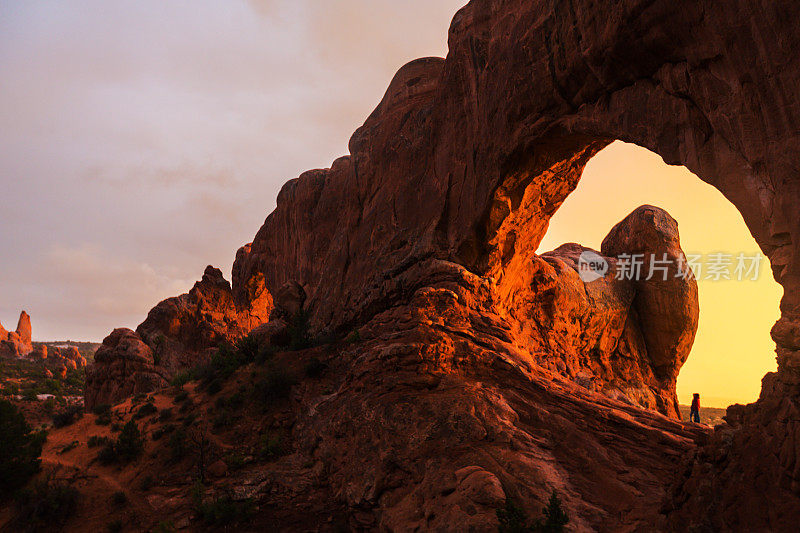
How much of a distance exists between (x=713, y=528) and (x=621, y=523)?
2.03 metres

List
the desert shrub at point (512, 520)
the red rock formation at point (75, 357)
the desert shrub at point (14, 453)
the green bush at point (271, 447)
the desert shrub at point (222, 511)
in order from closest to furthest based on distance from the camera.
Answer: the desert shrub at point (512, 520), the desert shrub at point (222, 511), the desert shrub at point (14, 453), the green bush at point (271, 447), the red rock formation at point (75, 357)

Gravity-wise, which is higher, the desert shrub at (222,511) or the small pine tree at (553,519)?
the small pine tree at (553,519)

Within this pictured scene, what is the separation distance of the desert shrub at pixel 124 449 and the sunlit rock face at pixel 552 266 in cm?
825

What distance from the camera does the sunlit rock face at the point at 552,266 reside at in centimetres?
736

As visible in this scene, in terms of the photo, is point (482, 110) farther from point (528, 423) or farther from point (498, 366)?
point (528, 423)

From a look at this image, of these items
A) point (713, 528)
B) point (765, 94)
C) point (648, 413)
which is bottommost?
point (713, 528)

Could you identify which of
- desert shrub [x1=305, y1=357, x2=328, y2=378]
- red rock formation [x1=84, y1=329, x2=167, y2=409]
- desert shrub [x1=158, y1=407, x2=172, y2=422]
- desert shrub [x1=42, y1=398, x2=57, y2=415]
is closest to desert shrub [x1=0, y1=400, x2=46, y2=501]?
desert shrub [x1=158, y1=407, x2=172, y2=422]

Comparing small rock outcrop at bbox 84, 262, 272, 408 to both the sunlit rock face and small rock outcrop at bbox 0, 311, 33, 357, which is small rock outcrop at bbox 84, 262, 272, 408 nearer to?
the sunlit rock face

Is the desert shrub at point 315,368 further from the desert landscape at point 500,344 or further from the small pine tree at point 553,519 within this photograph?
the small pine tree at point 553,519

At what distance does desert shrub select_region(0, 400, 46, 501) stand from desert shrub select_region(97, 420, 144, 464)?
2.16 meters

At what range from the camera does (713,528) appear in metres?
6.67

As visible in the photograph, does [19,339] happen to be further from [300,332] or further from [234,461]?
[234,461]

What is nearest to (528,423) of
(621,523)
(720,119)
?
(621,523)

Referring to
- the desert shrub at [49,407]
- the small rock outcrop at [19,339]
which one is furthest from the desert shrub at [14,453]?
the small rock outcrop at [19,339]
